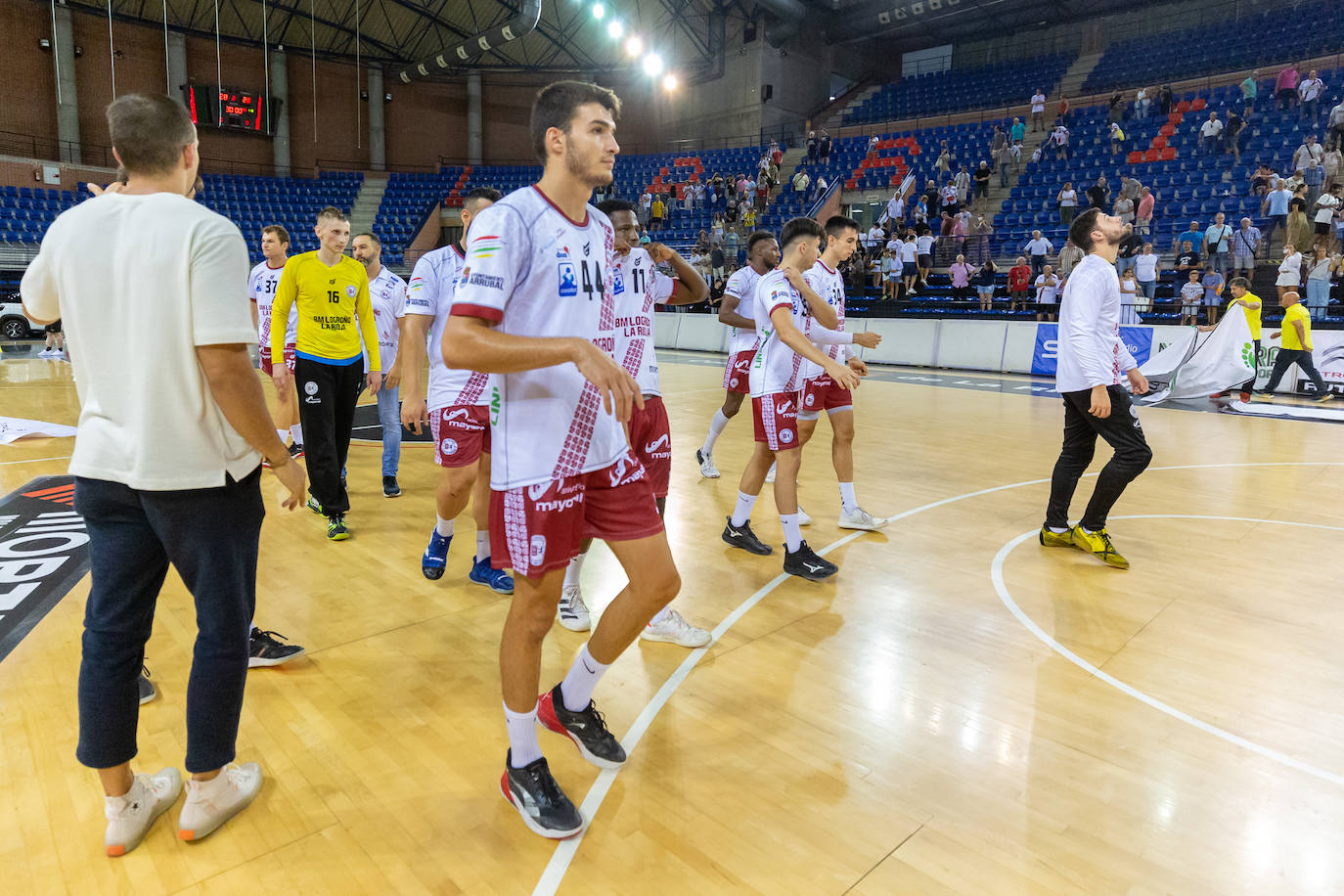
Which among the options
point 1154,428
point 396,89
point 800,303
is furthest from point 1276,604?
point 396,89

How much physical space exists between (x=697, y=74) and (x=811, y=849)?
32235 millimetres

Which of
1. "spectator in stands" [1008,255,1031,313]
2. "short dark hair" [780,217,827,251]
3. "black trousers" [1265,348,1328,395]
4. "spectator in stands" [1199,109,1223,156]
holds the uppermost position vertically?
"spectator in stands" [1199,109,1223,156]

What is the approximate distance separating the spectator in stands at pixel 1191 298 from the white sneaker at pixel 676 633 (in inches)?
572

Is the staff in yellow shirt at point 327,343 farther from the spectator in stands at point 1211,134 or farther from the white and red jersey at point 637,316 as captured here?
the spectator in stands at point 1211,134

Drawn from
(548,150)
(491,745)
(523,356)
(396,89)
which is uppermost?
(396,89)

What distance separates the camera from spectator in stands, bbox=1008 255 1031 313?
16703 mm

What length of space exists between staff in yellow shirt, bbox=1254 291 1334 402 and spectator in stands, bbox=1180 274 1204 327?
210 cm

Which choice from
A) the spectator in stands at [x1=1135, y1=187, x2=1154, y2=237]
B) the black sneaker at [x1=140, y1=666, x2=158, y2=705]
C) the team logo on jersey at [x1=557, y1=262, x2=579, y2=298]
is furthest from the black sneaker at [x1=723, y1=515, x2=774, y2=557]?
the spectator in stands at [x1=1135, y1=187, x2=1154, y2=237]

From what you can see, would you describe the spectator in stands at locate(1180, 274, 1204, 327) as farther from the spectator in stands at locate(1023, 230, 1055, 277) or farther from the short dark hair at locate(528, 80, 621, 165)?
the short dark hair at locate(528, 80, 621, 165)

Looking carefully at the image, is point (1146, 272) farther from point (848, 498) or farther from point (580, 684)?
point (580, 684)

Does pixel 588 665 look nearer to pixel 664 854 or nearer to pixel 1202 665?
pixel 664 854

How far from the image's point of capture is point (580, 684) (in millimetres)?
2730

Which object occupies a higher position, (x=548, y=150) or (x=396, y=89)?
(x=396, y=89)

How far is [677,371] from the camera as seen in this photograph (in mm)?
15891
